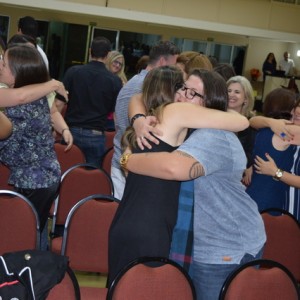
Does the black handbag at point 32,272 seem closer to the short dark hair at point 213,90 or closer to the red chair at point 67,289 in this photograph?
the red chair at point 67,289

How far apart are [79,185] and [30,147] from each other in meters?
1.12

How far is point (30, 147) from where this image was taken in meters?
3.15

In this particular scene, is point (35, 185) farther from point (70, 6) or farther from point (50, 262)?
point (70, 6)

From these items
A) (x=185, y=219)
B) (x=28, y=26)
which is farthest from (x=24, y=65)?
(x=28, y=26)

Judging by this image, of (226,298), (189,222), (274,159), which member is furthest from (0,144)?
(274,159)

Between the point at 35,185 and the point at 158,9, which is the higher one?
the point at 158,9

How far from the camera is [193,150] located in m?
2.27

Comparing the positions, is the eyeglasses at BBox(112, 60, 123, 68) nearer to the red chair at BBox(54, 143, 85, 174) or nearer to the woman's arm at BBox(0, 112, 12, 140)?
the red chair at BBox(54, 143, 85, 174)

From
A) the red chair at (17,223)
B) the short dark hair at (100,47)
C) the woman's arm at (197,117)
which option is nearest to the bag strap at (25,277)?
the woman's arm at (197,117)

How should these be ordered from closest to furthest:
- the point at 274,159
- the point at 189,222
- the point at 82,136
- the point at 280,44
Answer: the point at 189,222 < the point at 274,159 < the point at 82,136 < the point at 280,44

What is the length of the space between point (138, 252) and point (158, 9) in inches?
537

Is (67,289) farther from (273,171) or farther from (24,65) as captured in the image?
(273,171)

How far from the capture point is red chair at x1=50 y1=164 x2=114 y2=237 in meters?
4.18

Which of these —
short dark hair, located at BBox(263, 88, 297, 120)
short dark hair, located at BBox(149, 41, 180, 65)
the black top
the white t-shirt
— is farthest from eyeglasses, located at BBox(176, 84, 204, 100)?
the white t-shirt
